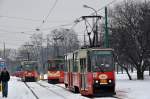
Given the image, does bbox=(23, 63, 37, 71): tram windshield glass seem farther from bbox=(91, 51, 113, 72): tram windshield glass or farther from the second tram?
bbox=(91, 51, 113, 72): tram windshield glass

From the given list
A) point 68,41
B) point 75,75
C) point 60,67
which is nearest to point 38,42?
point 68,41

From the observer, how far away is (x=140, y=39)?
204 feet

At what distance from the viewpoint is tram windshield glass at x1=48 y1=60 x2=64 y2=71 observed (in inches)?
2193

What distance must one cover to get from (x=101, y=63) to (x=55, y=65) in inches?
1093

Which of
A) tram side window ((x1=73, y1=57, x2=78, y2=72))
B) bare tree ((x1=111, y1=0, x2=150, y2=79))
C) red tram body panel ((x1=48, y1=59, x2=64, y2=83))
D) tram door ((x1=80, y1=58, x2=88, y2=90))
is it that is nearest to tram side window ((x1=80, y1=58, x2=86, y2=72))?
tram door ((x1=80, y1=58, x2=88, y2=90))

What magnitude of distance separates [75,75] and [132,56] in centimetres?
2970

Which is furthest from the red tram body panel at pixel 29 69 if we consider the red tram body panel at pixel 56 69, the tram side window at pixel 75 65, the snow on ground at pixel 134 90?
the tram side window at pixel 75 65

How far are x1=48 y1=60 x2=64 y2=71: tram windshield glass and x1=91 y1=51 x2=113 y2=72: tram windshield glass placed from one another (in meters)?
26.9

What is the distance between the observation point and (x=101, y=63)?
28.6 metres

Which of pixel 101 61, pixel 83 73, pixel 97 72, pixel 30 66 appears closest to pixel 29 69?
pixel 30 66

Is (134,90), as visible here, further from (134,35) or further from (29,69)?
(29,69)

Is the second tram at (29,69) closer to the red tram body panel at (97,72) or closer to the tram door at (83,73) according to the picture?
the tram door at (83,73)

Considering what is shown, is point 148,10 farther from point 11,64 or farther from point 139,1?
point 11,64

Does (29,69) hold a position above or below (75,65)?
below
